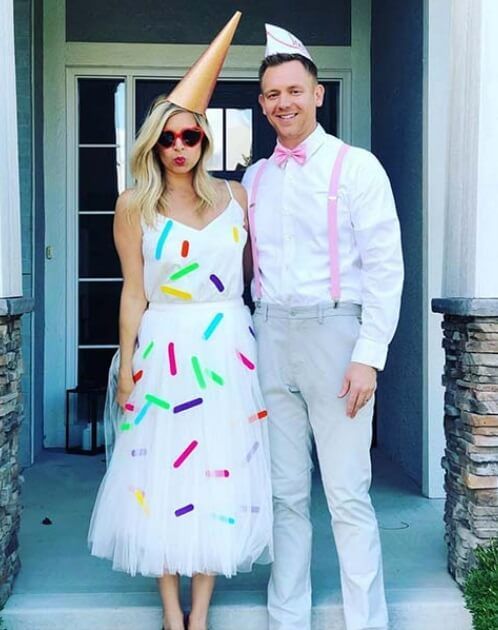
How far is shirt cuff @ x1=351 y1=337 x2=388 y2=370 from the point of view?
2.34 metres

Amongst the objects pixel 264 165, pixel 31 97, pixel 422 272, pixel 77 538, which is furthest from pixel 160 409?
pixel 31 97

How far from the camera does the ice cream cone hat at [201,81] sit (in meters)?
2.39

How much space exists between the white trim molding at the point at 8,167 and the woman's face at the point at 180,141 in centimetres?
55

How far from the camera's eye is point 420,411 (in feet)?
13.2

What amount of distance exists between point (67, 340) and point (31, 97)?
1494 mm

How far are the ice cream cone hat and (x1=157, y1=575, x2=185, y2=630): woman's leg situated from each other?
143 centimetres

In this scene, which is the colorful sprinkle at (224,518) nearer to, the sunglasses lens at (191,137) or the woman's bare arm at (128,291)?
the woman's bare arm at (128,291)

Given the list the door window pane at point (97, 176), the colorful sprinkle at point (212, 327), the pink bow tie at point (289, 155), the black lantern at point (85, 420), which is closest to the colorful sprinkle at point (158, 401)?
the colorful sprinkle at point (212, 327)

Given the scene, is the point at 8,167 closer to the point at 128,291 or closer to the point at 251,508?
the point at 128,291

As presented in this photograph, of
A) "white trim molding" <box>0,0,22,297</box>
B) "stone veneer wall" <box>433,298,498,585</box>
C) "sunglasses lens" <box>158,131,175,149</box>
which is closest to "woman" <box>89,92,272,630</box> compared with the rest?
"sunglasses lens" <box>158,131,175,149</box>

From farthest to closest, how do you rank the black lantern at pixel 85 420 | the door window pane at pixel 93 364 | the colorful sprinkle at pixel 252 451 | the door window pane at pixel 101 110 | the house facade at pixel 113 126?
1. the door window pane at pixel 93 364
2. the door window pane at pixel 101 110
3. the black lantern at pixel 85 420
4. the house facade at pixel 113 126
5. the colorful sprinkle at pixel 252 451

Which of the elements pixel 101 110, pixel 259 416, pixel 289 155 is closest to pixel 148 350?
pixel 259 416

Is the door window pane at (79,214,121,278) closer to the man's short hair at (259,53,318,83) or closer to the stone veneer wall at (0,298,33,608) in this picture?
the stone veneer wall at (0,298,33,608)

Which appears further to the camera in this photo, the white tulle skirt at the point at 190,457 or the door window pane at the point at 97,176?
the door window pane at the point at 97,176
